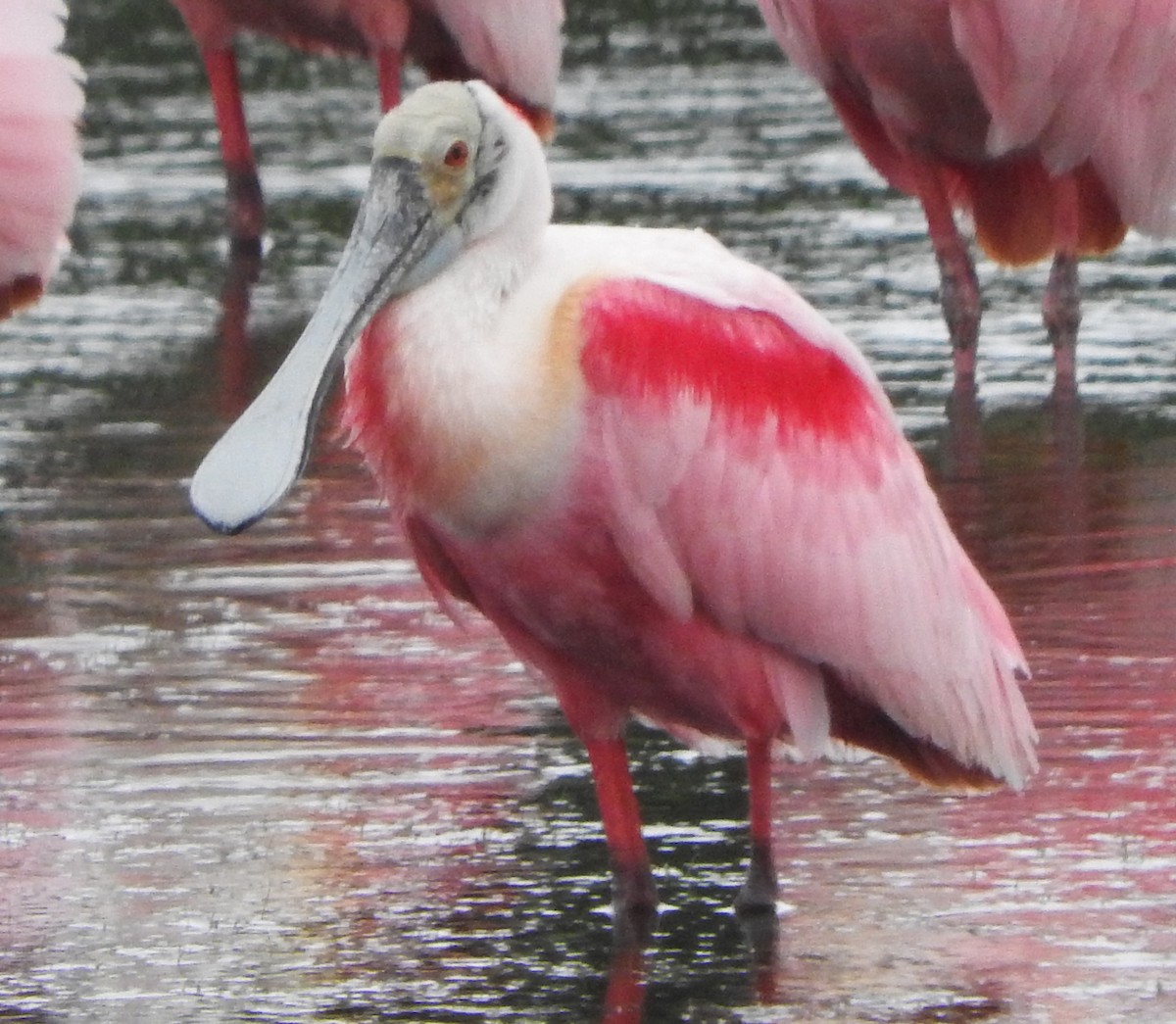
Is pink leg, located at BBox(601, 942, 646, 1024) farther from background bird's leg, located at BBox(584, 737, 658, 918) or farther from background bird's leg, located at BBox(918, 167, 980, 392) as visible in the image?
background bird's leg, located at BBox(918, 167, 980, 392)

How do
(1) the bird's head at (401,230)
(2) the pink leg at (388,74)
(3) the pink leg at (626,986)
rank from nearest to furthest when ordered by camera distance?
(3) the pink leg at (626,986), (1) the bird's head at (401,230), (2) the pink leg at (388,74)

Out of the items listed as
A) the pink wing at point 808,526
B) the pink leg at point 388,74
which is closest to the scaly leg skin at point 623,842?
Result: the pink wing at point 808,526

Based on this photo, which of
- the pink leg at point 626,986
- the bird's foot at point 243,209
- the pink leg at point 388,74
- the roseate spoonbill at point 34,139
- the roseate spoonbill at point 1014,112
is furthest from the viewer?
the bird's foot at point 243,209

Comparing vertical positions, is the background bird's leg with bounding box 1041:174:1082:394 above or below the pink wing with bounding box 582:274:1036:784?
below

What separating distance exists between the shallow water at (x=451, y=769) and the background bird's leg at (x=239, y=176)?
142 cm

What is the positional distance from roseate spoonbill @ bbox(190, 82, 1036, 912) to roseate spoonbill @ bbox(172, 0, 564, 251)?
7278 mm

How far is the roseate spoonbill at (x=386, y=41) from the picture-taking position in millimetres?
12969

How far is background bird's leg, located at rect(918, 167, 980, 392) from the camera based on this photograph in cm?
1020

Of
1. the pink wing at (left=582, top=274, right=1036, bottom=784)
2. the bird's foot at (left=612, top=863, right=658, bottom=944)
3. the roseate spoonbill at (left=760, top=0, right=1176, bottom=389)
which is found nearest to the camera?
the pink wing at (left=582, top=274, right=1036, bottom=784)

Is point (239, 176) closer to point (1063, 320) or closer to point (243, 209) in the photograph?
point (243, 209)

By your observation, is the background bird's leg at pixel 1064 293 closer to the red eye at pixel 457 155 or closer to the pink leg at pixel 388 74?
the pink leg at pixel 388 74

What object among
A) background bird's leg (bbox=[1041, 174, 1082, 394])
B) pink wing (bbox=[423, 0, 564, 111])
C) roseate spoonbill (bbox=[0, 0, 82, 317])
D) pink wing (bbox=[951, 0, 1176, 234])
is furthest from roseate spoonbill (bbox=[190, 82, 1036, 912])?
pink wing (bbox=[423, 0, 564, 111])

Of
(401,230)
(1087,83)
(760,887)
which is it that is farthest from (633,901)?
(1087,83)

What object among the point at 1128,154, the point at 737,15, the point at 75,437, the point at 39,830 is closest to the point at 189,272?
the point at 75,437
